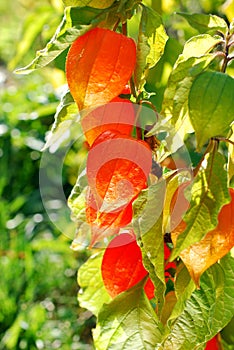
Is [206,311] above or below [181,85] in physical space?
below

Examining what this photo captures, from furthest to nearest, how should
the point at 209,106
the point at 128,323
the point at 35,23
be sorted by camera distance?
the point at 35,23 → the point at 128,323 → the point at 209,106

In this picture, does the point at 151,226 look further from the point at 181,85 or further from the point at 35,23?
the point at 35,23

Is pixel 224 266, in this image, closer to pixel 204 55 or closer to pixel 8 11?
pixel 204 55

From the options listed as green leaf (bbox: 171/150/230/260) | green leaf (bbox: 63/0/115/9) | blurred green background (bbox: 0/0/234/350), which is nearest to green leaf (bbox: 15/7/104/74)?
green leaf (bbox: 63/0/115/9)

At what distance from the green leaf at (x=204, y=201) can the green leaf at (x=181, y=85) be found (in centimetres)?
3

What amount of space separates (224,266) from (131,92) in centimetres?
13

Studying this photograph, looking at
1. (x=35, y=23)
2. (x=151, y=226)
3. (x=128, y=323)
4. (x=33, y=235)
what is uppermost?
(x=151, y=226)

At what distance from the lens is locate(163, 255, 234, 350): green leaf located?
1.49ft

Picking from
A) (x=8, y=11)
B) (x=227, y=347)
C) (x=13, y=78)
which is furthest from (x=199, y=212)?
(x=8, y=11)

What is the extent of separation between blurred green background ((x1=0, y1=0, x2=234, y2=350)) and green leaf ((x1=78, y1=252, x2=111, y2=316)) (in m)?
0.58

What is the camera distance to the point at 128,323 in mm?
493

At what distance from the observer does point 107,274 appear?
1.58 ft

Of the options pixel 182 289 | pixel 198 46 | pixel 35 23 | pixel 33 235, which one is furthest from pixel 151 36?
pixel 33 235

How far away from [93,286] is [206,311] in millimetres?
136
